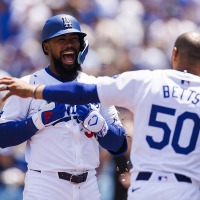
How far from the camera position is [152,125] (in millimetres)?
3178

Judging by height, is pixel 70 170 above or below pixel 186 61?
below

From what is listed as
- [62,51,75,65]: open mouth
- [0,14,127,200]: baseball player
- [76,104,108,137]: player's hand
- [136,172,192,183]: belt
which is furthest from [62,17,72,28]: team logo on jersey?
[136,172,192,183]: belt

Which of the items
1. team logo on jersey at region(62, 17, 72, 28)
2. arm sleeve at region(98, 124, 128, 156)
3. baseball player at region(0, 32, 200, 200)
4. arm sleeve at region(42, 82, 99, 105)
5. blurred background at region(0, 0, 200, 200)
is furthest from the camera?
blurred background at region(0, 0, 200, 200)

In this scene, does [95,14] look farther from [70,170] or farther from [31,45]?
[70,170]

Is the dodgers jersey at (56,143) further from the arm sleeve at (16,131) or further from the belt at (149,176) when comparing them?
the belt at (149,176)

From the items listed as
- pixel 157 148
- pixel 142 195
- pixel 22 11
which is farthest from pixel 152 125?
pixel 22 11

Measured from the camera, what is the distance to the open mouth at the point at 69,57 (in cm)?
428

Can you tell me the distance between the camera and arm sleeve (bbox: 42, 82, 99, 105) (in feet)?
10.7

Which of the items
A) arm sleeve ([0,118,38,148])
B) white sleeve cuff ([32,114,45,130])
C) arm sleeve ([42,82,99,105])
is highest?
arm sleeve ([42,82,99,105])

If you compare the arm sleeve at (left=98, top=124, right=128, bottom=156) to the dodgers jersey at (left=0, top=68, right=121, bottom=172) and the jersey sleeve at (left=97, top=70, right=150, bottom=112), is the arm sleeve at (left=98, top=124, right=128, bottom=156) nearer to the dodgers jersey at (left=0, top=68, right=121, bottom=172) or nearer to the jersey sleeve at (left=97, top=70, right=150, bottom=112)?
the dodgers jersey at (left=0, top=68, right=121, bottom=172)

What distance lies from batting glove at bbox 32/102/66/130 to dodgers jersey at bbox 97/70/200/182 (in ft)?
2.60

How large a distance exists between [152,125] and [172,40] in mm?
3766

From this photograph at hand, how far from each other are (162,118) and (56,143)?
1.05 meters

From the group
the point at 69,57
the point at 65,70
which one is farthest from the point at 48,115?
the point at 69,57
